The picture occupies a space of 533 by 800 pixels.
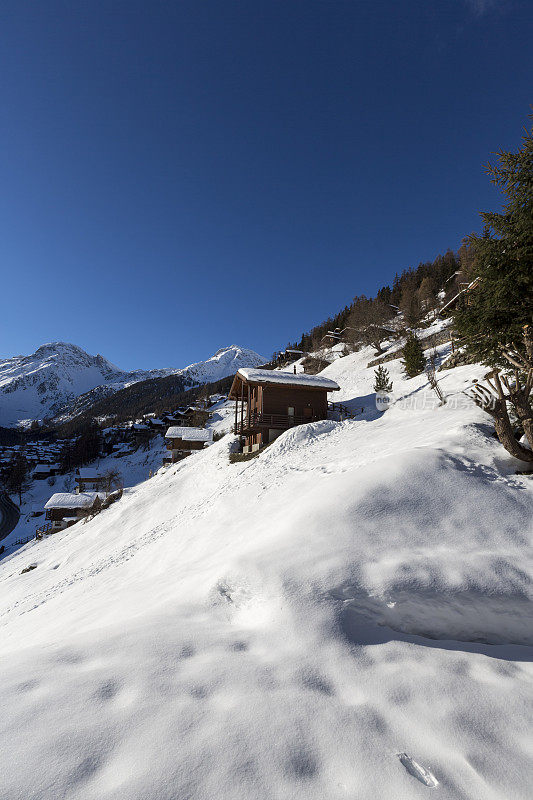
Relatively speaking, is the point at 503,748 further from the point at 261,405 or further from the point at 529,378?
the point at 261,405

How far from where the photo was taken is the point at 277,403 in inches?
1121

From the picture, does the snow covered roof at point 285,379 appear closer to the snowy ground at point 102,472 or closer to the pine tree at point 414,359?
the pine tree at point 414,359

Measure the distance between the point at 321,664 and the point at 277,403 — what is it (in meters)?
25.0

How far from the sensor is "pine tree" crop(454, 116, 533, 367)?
9.68 metres

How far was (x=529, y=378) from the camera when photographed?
9.38 meters

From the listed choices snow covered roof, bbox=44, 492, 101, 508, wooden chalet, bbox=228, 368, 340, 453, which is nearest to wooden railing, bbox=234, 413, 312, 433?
wooden chalet, bbox=228, 368, 340, 453

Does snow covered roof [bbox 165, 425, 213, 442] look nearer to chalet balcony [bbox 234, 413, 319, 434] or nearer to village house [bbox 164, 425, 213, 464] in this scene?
village house [bbox 164, 425, 213, 464]

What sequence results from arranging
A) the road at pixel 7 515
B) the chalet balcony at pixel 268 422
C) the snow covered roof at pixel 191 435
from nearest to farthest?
the chalet balcony at pixel 268 422, the snow covered roof at pixel 191 435, the road at pixel 7 515

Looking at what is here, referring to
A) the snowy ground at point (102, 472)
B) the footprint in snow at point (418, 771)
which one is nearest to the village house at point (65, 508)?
the snowy ground at point (102, 472)

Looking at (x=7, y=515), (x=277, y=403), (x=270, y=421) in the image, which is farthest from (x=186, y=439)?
(x=7, y=515)

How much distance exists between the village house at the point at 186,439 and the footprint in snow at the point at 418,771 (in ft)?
169

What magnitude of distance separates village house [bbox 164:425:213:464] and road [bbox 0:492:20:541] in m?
28.2

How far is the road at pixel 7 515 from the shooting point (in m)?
54.0

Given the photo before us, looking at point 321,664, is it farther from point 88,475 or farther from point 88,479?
point 88,475
